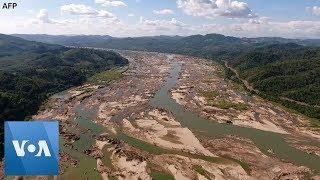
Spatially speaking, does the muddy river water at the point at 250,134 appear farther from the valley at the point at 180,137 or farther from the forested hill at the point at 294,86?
the forested hill at the point at 294,86

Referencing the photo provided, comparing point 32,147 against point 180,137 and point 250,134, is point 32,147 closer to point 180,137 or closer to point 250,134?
point 180,137

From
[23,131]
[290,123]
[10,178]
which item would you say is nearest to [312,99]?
[290,123]

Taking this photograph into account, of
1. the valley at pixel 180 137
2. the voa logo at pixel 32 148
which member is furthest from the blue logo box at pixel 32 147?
the valley at pixel 180 137

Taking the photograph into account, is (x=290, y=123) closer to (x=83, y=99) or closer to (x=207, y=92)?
(x=207, y=92)

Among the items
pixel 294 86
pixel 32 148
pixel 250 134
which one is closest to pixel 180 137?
pixel 250 134

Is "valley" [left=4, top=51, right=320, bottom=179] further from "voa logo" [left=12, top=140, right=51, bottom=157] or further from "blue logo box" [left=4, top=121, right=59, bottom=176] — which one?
"voa logo" [left=12, top=140, right=51, bottom=157]
